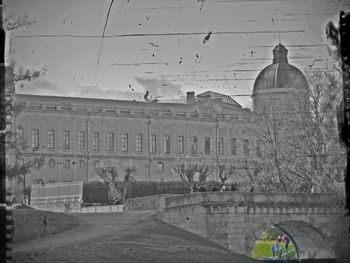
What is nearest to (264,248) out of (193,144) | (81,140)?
(81,140)

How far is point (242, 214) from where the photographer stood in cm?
2366

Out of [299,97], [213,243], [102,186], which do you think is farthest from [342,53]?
[102,186]

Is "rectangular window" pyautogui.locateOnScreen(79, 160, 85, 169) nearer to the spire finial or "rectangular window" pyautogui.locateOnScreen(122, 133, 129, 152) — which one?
"rectangular window" pyautogui.locateOnScreen(122, 133, 129, 152)

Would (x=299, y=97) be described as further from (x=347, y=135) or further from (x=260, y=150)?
(x=347, y=135)

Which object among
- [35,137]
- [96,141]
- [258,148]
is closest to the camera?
[258,148]

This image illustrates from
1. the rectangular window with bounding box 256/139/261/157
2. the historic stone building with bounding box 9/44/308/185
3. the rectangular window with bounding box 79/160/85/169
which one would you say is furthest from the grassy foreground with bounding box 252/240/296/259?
the rectangular window with bounding box 79/160/85/169

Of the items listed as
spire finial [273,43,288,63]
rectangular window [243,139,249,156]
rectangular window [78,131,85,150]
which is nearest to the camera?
spire finial [273,43,288,63]

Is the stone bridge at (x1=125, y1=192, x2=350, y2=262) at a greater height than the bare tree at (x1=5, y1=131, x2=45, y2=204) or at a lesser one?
lesser

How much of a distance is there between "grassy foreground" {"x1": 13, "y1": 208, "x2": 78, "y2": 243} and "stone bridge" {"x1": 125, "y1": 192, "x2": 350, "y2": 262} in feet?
11.5

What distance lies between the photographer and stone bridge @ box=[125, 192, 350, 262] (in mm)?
23062

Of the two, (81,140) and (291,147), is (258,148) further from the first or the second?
(81,140)

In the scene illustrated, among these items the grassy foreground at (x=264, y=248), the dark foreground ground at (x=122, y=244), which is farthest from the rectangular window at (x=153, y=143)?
the dark foreground ground at (x=122, y=244)

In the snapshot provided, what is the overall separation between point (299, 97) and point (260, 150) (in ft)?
11.7

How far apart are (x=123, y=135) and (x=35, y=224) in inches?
2022
